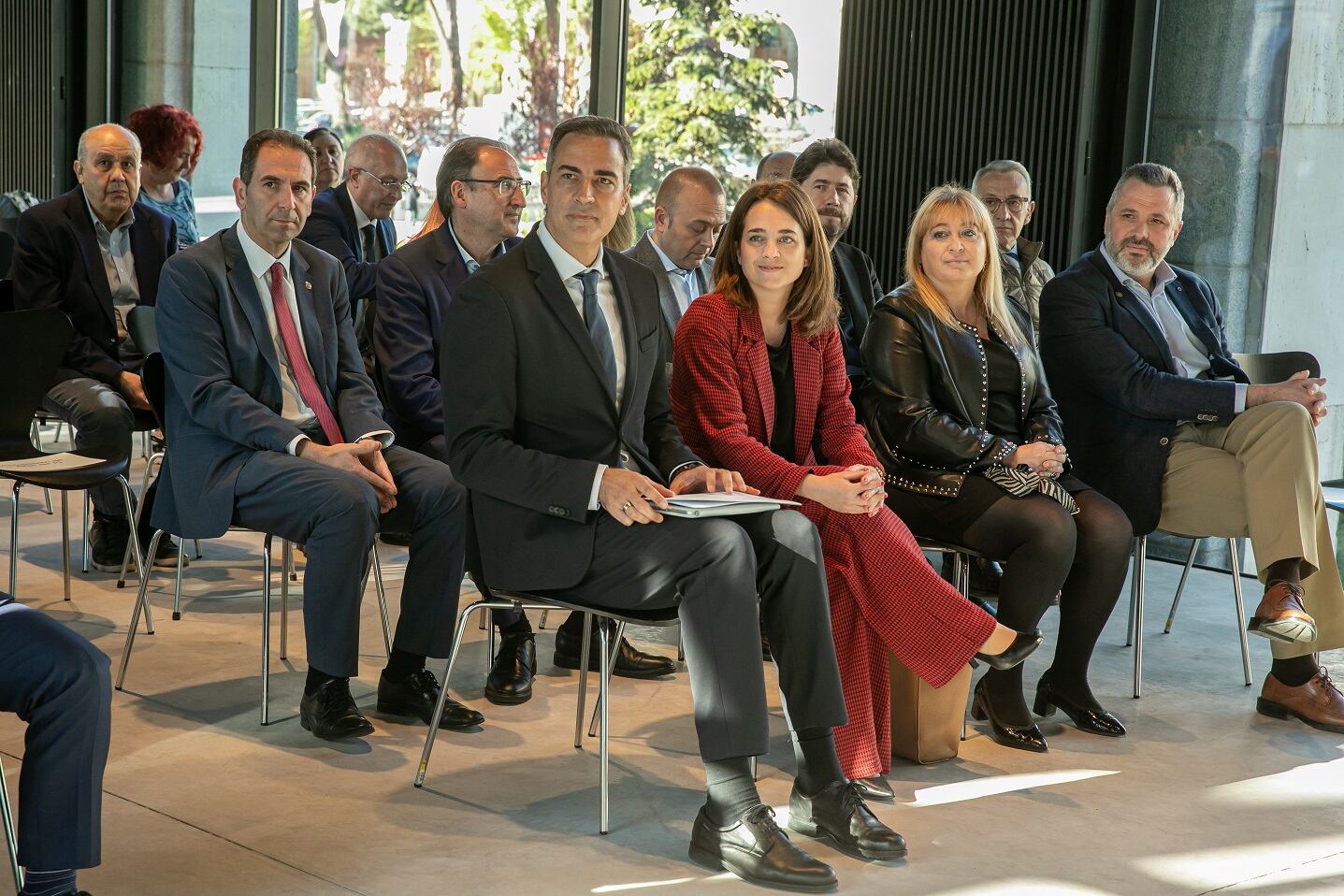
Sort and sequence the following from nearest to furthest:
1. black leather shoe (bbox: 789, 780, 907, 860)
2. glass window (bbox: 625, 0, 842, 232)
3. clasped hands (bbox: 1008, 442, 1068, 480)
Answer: black leather shoe (bbox: 789, 780, 907, 860), clasped hands (bbox: 1008, 442, 1068, 480), glass window (bbox: 625, 0, 842, 232)

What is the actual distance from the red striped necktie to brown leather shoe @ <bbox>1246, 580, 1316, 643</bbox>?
261cm

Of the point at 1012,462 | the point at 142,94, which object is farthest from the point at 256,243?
the point at 142,94

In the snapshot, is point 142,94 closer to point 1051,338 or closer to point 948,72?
point 948,72

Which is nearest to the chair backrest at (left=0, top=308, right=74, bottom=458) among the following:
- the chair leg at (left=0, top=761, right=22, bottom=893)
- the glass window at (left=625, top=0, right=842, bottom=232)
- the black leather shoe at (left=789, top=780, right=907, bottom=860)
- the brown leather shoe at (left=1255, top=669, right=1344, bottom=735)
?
the chair leg at (left=0, top=761, right=22, bottom=893)

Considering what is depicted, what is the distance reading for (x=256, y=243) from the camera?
4055 mm

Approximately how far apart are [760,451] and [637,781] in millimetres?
849

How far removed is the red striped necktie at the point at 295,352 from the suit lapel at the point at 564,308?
101 cm

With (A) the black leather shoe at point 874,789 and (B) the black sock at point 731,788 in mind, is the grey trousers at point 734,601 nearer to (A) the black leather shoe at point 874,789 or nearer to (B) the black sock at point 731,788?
(B) the black sock at point 731,788

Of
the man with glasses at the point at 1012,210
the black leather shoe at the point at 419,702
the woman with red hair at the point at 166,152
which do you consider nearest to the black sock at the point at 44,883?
the black leather shoe at the point at 419,702

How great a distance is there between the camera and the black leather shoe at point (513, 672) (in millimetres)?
4070

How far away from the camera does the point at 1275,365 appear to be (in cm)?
491

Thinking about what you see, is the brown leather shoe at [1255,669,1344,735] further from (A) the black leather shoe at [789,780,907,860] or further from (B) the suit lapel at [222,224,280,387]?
(B) the suit lapel at [222,224,280,387]

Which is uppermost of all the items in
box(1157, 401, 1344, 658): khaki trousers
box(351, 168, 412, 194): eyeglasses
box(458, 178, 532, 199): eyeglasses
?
box(351, 168, 412, 194): eyeglasses

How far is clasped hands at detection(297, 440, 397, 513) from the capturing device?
381cm
